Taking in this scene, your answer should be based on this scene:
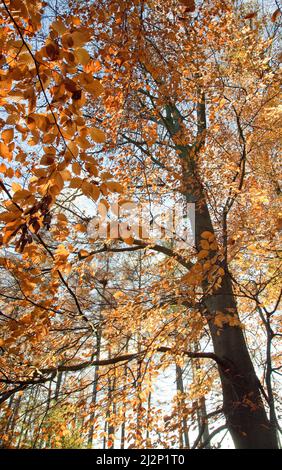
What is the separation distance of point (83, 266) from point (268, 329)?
104 inches

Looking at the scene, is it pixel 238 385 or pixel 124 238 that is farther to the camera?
pixel 238 385

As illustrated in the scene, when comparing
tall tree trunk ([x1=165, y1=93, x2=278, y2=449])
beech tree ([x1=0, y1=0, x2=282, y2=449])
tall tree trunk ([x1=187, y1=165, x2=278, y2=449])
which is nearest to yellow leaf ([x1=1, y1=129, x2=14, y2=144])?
beech tree ([x1=0, y1=0, x2=282, y2=449])

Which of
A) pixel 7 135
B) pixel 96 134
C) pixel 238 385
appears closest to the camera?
pixel 96 134

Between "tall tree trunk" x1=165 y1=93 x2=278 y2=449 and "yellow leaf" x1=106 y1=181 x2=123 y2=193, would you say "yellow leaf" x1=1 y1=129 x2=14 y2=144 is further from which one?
"tall tree trunk" x1=165 y1=93 x2=278 y2=449

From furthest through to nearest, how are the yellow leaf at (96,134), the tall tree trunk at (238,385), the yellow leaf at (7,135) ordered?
1. the tall tree trunk at (238,385)
2. the yellow leaf at (7,135)
3. the yellow leaf at (96,134)

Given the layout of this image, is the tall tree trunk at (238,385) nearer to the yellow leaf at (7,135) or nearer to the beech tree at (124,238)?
the beech tree at (124,238)

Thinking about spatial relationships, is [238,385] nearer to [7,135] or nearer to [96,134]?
[96,134]

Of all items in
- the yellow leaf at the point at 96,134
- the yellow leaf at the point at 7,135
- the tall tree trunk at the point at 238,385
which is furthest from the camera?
the tall tree trunk at the point at 238,385

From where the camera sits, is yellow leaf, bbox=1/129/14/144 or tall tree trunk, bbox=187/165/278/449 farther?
tall tree trunk, bbox=187/165/278/449

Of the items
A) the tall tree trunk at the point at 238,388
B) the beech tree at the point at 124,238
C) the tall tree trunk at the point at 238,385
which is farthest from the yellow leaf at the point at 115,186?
the tall tree trunk at the point at 238,388

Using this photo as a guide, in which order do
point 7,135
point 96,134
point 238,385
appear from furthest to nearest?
1. point 238,385
2. point 7,135
3. point 96,134

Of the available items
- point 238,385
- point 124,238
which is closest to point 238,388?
point 238,385

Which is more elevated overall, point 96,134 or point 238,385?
point 96,134
